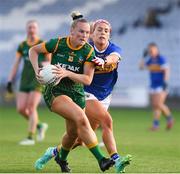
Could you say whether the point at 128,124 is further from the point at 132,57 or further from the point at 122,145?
the point at 132,57

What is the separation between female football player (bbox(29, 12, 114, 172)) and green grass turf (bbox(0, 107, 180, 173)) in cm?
67

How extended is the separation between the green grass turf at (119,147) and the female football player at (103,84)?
18.7 inches

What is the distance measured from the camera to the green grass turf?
9.92m

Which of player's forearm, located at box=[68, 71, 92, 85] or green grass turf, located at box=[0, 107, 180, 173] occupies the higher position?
player's forearm, located at box=[68, 71, 92, 85]

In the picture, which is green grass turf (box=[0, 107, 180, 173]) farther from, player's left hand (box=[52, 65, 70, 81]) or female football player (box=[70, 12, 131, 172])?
player's left hand (box=[52, 65, 70, 81])

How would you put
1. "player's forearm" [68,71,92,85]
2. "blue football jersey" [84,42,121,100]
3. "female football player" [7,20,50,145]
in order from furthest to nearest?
"female football player" [7,20,50,145] < "blue football jersey" [84,42,121,100] < "player's forearm" [68,71,92,85]

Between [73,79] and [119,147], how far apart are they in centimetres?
450

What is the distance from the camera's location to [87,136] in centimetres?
877

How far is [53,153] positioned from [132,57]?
71.2ft

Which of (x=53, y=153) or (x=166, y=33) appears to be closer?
(x=53, y=153)

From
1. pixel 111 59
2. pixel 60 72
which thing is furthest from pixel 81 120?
pixel 111 59

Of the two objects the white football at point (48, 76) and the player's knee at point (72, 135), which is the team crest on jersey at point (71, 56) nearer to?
the white football at point (48, 76)

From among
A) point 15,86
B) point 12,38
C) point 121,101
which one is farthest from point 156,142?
point 12,38

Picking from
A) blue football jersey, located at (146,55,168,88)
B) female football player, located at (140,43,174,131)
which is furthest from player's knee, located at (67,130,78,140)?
blue football jersey, located at (146,55,168,88)
